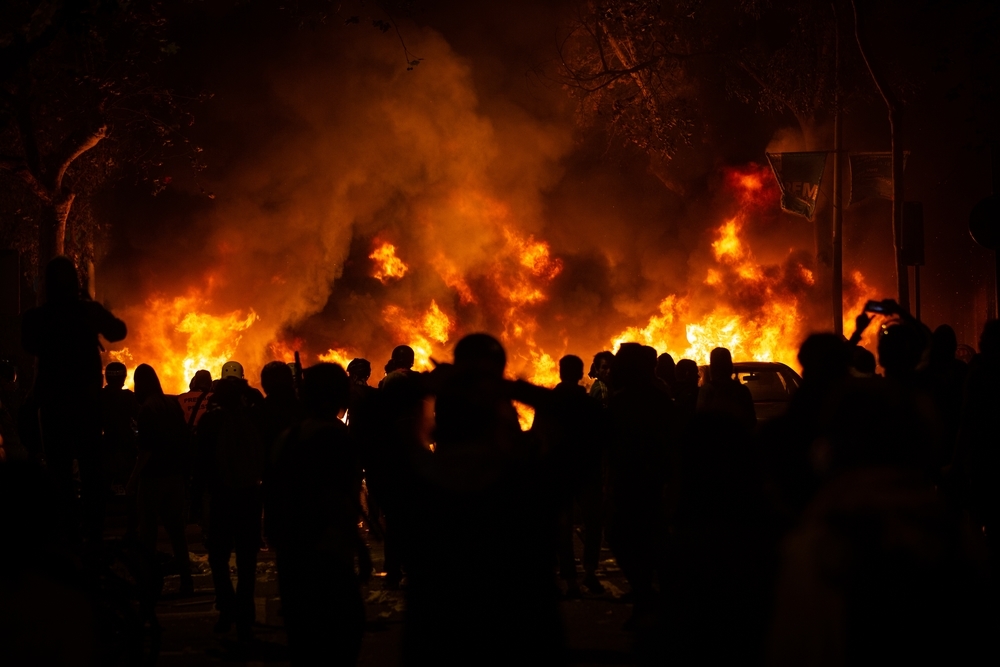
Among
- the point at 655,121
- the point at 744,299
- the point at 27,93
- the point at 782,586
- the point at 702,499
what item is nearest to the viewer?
the point at 782,586

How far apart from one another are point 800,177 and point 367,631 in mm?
15367

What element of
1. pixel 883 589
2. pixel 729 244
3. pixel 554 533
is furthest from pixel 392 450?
pixel 729 244

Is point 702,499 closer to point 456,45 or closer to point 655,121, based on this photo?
point 655,121

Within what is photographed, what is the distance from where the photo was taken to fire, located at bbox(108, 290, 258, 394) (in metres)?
26.0

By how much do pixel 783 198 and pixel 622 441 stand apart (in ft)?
48.3

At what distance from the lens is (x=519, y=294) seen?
103 ft

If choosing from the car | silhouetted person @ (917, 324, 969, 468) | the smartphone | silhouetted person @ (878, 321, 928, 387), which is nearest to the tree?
the car

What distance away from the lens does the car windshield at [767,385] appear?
1452 cm

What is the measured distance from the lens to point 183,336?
86.2ft

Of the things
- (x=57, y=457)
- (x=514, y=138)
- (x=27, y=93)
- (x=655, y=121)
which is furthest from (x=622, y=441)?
(x=514, y=138)

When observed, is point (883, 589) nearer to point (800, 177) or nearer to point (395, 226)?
point (800, 177)

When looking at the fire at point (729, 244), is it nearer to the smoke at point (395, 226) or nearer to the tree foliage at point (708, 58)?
the smoke at point (395, 226)

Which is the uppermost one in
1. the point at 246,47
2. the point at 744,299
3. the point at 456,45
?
the point at 456,45

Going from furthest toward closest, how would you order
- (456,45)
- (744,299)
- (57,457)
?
(456,45) → (744,299) → (57,457)
